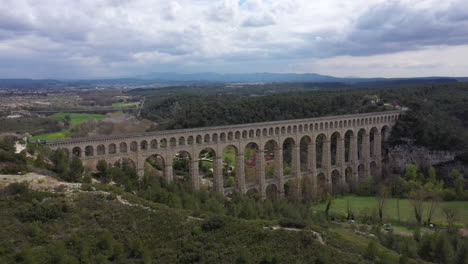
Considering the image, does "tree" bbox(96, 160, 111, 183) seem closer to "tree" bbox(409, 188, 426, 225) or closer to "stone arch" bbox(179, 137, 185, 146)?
"stone arch" bbox(179, 137, 185, 146)

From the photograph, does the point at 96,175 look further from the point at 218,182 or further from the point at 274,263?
the point at 274,263

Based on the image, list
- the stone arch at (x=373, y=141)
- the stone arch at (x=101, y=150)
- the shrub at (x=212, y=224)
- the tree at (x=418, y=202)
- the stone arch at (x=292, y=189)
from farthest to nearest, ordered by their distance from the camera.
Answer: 1. the stone arch at (x=373, y=141)
2. the stone arch at (x=292, y=189)
3. the tree at (x=418, y=202)
4. the stone arch at (x=101, y=150)
5. the shrub at (x=212, y=224)

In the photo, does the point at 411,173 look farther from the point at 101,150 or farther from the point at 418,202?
the point at 101,150

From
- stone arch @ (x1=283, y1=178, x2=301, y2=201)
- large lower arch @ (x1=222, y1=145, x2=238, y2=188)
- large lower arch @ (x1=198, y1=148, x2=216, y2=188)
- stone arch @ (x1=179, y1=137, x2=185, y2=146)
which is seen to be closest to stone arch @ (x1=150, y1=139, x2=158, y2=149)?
stone arch @ (x1=179, y1=137, x2=185, y2=146)

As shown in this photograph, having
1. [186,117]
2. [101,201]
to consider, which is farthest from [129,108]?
[101,201]

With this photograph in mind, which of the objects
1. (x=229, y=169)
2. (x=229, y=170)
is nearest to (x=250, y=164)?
(x=229, y=169)

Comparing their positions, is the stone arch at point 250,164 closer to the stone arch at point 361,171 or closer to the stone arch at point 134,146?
the stone arch at point 361,171

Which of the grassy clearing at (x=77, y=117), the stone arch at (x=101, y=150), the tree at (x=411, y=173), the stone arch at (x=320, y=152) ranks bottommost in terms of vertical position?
the tree at (x=411, y=173)

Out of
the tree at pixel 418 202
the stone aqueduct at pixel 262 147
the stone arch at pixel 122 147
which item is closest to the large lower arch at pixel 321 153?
the stone aqueduct at pixel 262 147
